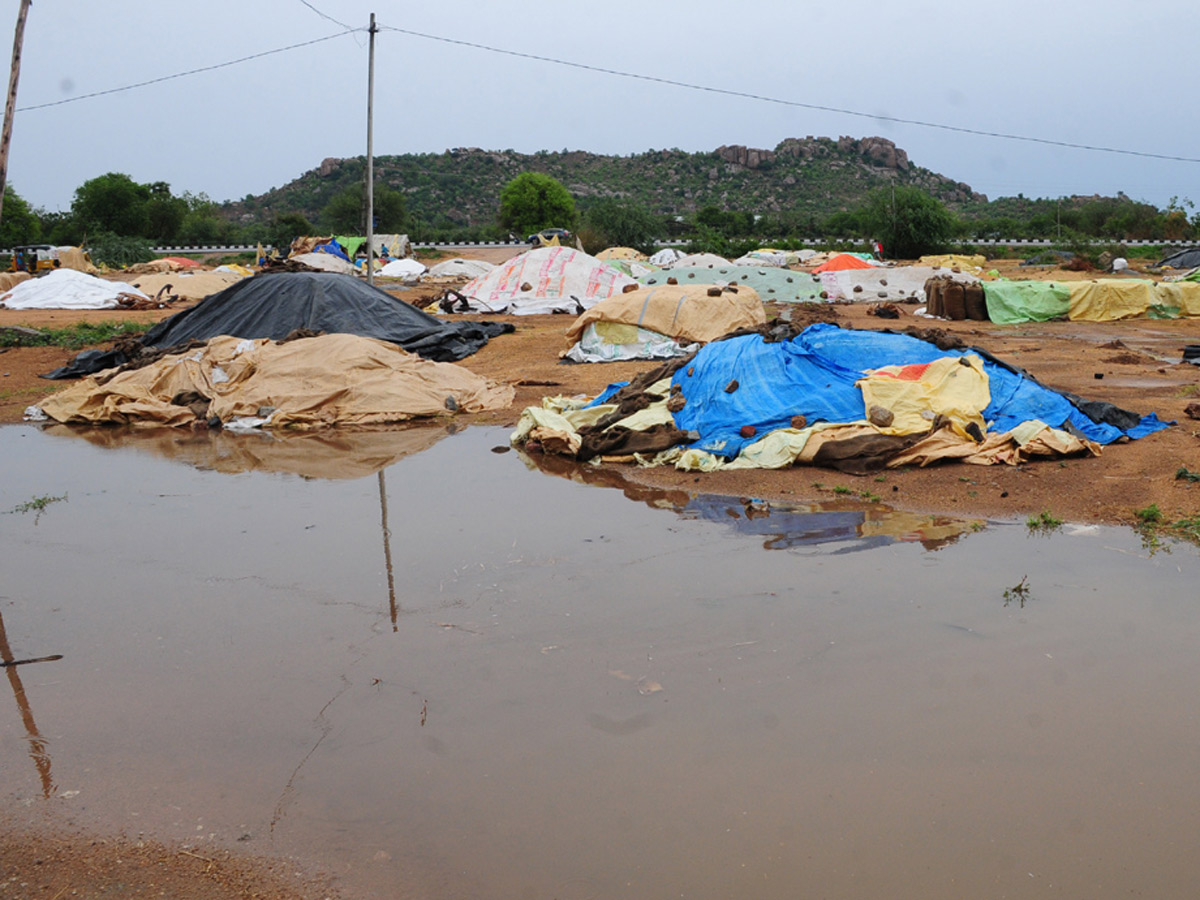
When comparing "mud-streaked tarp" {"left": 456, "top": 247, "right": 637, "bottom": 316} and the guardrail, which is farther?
the guardrail

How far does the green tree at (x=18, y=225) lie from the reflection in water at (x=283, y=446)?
5173 cm

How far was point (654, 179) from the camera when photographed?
87688 millimetres

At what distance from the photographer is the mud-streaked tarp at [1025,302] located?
2047 cm

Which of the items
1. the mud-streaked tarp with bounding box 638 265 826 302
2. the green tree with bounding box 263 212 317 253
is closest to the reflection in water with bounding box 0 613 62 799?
the mud-streaked tarp with bounding box 638 265 826 302

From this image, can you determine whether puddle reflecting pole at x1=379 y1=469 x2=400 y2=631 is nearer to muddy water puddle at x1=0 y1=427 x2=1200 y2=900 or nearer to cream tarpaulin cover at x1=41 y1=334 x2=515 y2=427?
muddy water puddle at x1=0 y1=427 x2=1200 y2=900

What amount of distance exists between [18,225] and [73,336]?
44.2 meters

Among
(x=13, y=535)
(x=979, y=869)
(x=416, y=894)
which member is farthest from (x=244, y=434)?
(x=979, y=869)

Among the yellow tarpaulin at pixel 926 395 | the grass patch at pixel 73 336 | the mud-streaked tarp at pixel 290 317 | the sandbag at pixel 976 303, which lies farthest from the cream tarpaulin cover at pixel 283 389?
the sandbag at pixel 976 303

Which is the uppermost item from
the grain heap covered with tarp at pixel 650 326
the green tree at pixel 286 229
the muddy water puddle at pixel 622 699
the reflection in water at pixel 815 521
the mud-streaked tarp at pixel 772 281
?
the green tree at pixel 286 229

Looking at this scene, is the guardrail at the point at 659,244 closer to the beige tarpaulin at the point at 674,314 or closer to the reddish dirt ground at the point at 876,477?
the reddish dirt ground at the point at 876,477

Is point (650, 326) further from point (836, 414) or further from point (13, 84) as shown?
point (13, 84)

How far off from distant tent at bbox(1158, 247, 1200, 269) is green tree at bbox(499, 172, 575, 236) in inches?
1501

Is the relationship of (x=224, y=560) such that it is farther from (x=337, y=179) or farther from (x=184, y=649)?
(x=337, y=179)

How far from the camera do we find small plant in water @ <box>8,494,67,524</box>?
300 inches
